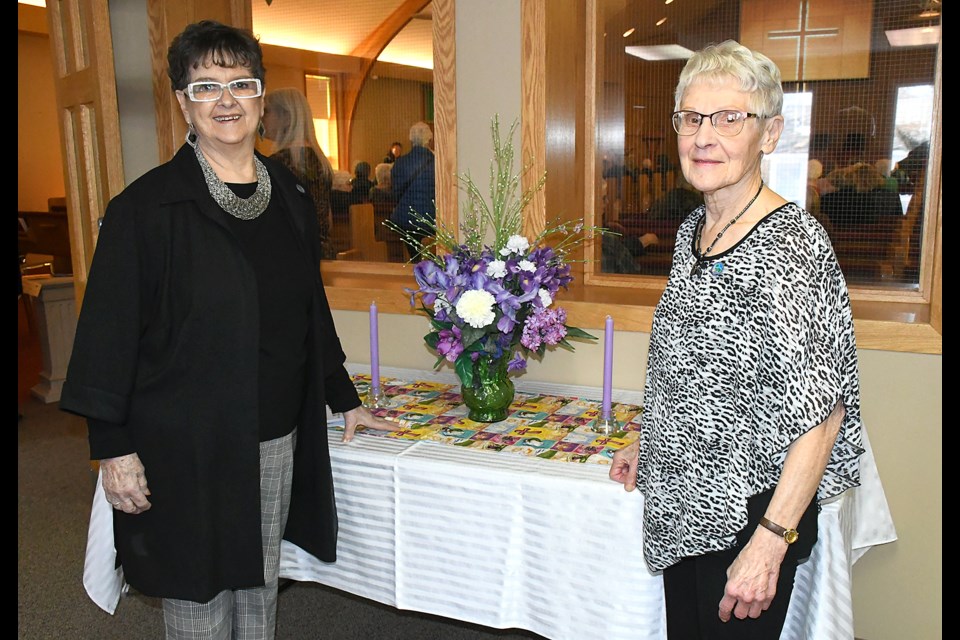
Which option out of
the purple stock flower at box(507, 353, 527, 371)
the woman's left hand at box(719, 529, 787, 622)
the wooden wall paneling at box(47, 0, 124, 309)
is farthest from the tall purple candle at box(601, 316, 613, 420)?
the wooden wall paneling at box(47, 0, 124, 309)

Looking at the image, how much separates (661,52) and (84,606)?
2774 mm

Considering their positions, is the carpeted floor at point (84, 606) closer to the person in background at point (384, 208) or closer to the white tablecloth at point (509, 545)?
the white tablecloth at point (509, 545)

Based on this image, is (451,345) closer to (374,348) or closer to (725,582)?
(374,348)

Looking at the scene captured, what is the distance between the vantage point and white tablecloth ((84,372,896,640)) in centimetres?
161

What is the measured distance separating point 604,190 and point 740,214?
1.38 m

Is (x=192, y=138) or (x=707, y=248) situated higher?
(x=192, y=138)

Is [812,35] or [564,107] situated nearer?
[812,35]

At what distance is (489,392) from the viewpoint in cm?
209

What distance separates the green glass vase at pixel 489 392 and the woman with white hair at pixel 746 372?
28.0 inches

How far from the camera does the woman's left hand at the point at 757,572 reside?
1.27 m

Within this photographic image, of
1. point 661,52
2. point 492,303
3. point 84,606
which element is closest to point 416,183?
point 661,52

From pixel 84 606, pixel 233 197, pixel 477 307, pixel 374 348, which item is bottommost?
pixel 84 606

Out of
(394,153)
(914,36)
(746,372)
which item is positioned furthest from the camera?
(394,153)
